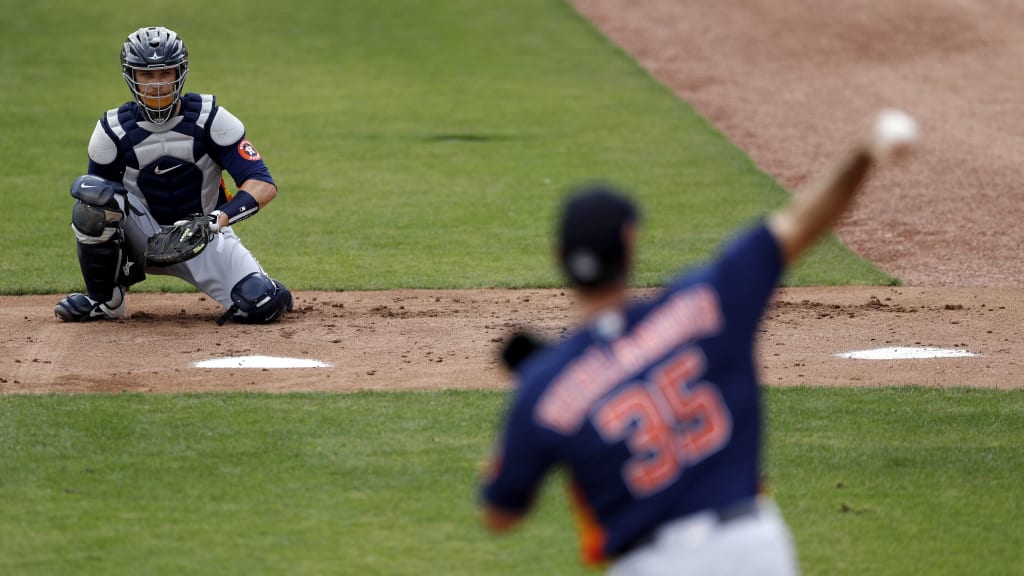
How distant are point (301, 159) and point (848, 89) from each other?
310 inches

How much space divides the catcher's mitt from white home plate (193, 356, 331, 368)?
0.87 metres

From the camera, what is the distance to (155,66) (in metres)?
8.35

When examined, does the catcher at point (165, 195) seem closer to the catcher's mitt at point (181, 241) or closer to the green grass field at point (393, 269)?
the catcher's mitt at point (181, 241)

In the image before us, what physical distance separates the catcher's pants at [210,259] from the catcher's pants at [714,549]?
6.10m

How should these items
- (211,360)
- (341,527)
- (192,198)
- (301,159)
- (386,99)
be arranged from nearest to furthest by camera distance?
(341,527) → (211,360) → (192,198) → (301,159) → (386,99)

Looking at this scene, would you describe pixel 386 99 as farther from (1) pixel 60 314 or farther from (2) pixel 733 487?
(2) pixel 733 487

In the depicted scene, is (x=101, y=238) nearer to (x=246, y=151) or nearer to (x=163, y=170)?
(x=163, y=170)

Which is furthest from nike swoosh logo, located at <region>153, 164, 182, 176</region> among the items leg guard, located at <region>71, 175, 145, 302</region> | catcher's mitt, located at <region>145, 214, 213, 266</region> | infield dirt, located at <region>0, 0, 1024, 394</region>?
infield dirt, located at <region>0, 0, 1024, 394</region>

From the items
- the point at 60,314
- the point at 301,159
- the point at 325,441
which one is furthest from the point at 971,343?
the point at 301,159

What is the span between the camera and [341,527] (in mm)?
5516

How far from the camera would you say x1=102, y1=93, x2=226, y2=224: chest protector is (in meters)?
8.53

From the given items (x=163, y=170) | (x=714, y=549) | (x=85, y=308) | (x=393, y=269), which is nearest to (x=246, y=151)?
(x=163, y=170)

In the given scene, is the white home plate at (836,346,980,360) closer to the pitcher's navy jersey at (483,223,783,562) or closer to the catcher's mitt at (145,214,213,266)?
the catcher's mitt at (145,214,213,266)

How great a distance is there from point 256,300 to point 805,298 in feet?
12.9
